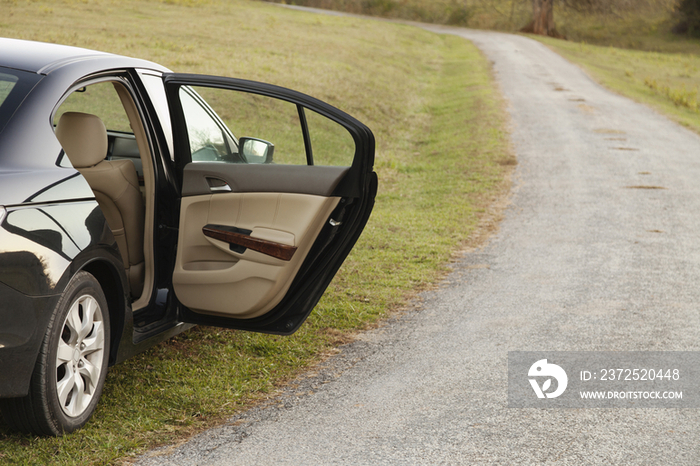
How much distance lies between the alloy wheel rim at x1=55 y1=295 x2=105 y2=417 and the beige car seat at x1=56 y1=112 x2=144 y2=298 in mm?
729

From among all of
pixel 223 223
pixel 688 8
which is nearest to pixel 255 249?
pixel 223 223

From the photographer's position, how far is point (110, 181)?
150 inches

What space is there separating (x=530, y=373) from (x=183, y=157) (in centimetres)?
251

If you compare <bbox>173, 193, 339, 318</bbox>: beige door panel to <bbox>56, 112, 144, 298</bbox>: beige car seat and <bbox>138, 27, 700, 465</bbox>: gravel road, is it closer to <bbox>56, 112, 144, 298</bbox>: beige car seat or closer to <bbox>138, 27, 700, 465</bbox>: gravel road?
<bbox>56, 112, 144, 298</bbox>: beige car seat

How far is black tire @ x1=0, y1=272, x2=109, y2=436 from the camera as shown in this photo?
9.53ft

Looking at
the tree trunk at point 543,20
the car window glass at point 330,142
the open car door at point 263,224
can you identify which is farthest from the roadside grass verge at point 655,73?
the open car door at point 263,224

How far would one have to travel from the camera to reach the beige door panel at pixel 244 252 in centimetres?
368

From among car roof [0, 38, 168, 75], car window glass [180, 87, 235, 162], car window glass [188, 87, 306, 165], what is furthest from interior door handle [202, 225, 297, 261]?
car window glass [188, 87, 306, 165]

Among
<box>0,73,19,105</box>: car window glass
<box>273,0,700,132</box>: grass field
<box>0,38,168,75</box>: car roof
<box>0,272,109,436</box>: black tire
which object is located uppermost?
<box>273,0,700,132</box>: grass field

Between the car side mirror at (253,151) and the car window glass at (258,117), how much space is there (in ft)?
24.8

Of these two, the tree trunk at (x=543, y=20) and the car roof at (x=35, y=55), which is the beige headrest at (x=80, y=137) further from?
the tree trunk at (x=543, y=20)

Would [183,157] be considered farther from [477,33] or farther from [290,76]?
[477,33]

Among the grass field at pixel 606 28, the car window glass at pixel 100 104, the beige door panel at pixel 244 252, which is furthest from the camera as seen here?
the grass field at pixel 606 28

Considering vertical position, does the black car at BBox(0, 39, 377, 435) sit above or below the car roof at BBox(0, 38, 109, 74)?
below
